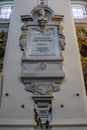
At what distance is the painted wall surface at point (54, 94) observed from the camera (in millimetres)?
7438

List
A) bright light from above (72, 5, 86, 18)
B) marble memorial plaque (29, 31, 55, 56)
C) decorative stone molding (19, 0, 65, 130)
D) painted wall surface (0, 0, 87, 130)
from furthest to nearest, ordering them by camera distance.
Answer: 1. bright light from above (72, 5, 86, 18)
2. marble memorial plaque (29, 31, 55, 56)
3. decorative stone molding (19, 0, 65, 130)
4. painted wall surface (0, 0, 87, 130)

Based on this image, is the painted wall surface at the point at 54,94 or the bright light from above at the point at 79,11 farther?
the bright light from above at the point at 79,11

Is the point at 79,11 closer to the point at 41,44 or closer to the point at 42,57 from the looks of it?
the point at 41,44

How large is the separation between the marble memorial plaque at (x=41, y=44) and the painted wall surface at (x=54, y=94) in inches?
18.0

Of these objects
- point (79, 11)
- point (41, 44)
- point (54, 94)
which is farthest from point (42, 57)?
point (79, 11)

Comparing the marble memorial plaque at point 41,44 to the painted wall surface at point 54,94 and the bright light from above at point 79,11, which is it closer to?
the painted wall surface at point 54,94

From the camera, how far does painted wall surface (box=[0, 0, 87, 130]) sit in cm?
744

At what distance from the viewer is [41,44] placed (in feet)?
29.1

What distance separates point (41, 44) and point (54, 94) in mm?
1960

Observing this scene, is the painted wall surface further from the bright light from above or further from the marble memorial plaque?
the bright light from above

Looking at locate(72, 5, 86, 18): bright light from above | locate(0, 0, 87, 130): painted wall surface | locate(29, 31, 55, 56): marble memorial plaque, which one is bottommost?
locate(0, 0, 87, 130): painted wall surface

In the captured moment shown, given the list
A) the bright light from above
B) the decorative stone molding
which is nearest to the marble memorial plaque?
the decorative stone molding

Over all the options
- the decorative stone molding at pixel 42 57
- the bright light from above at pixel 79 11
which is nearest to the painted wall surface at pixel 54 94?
the decorative stone molding at pixel 42 57

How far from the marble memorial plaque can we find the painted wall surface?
1.50 feet
